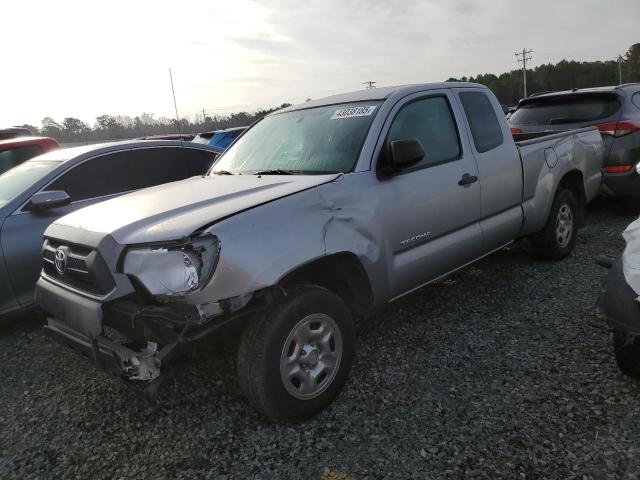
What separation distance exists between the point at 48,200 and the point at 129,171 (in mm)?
1064

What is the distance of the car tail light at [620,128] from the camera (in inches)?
247

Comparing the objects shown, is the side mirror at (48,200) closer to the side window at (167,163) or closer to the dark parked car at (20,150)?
the side window at (167,163)

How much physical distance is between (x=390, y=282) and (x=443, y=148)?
1230 millimetres

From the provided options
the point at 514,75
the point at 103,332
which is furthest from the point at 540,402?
the point at 514,75

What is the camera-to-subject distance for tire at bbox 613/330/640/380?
2752mm

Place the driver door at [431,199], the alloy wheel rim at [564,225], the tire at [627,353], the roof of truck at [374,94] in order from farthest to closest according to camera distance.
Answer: the alloy wheel rim at [564,225]
the roof of truck at [374,94]
the driver door at [431,199]
the tire at [627,353]

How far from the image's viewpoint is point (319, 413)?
2826 millimetres

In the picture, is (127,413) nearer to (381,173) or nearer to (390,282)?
(390,282)

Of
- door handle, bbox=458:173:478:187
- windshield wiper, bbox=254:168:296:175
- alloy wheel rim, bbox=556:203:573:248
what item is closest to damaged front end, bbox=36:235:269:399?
windshield wiper, bbox=254:168:296:175

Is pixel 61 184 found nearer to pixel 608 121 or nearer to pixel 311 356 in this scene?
pixel 311 356

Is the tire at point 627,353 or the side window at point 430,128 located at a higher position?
the side window at point 430,128

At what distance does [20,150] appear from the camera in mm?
5836

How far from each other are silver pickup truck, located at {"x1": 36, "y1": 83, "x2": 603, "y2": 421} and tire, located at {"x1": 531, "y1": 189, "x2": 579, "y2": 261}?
85 centimetres

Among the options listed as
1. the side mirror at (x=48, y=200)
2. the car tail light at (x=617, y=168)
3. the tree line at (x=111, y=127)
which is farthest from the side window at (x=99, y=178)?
the tree line at (x=111, y=127)
